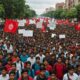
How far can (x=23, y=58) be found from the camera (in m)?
16.0

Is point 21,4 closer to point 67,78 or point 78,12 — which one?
point 78,12

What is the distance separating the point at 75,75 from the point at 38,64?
190cm

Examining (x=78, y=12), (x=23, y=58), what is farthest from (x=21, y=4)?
(x=23, y=58)

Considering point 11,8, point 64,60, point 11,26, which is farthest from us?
point 11,8

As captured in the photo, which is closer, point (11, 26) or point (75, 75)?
point (75, 75)

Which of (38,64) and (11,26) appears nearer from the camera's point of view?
(38,64)

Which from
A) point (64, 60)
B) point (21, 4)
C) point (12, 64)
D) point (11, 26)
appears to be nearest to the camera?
point (12, 64)

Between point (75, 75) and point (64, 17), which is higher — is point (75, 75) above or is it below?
above

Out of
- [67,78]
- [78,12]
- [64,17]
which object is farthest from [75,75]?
[64,17]

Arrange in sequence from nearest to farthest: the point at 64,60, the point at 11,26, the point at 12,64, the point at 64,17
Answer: the point at 12,64 < the point at 64,60 < the point at 11,26 < the point at 64,17

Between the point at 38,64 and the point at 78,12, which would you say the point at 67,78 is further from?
the point at 78,12

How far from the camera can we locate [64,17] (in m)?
121

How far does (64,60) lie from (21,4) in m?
75.2

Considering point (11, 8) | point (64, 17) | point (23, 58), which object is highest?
point (23, 58)
